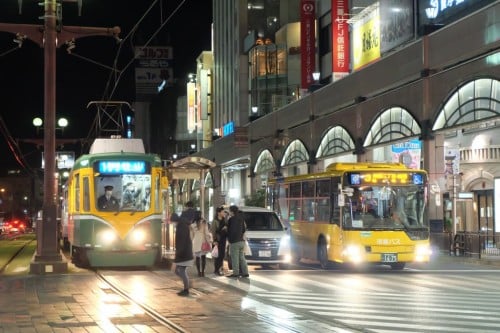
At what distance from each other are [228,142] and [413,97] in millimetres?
32573

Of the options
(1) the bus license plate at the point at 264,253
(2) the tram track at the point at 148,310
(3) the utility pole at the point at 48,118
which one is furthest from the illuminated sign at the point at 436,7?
(2) the tram track at the point at 148,310

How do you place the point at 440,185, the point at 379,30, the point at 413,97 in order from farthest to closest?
the point at 379,30 < the point at 413,97 < the point at 440,185

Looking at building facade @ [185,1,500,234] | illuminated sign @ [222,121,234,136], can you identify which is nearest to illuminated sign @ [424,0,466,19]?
building facade @ [185,1,500,234]

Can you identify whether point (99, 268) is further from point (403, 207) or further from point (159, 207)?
point (403, 207)

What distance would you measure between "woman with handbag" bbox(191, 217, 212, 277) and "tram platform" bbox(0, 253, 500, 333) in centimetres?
44

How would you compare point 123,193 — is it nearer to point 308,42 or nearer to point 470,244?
point 470,244

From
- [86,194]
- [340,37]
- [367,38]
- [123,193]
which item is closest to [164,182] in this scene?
[123,193]

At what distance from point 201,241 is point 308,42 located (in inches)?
1100

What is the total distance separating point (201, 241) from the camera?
18906 mm

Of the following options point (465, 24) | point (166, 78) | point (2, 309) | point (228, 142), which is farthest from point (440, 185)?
point (166, 78)

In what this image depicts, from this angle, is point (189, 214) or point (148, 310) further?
point (189, 214)

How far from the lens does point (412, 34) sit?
3266cm

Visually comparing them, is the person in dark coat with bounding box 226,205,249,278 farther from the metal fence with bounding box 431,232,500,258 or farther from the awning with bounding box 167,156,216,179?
the metal fence with bounding box 431,232,500,258

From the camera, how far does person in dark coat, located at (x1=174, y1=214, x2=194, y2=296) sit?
14977mm
